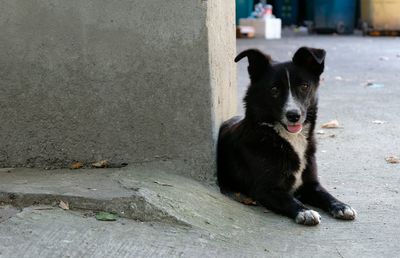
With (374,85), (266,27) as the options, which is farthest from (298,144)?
(266,27)

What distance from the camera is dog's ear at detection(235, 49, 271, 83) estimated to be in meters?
4.40

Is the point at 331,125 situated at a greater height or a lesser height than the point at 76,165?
lesser

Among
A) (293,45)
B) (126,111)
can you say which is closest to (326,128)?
(126,111)

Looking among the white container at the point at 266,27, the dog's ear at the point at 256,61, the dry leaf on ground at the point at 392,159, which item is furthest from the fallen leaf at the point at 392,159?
the white container at the point at 266,27

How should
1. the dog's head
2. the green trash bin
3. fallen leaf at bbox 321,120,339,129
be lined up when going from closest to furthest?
the dog's head < fallen leaf at bbox 321,120,339,129 < the green trash bin

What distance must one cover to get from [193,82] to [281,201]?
0.93 meters

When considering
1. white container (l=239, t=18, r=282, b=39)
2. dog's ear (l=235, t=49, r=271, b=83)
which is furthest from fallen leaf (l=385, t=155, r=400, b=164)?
white container (l=239, t=18, r=282, b=39)

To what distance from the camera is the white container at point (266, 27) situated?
732 inches

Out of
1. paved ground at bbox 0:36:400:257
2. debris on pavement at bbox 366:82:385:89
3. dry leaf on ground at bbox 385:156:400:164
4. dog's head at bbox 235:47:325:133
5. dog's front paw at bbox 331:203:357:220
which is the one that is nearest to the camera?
paved ground at bbox 0:36:400:257

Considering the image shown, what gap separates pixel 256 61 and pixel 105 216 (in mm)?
1461

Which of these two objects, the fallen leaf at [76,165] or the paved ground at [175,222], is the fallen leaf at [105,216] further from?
the fallen leaf at [76,165]

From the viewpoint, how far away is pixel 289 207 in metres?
4.12

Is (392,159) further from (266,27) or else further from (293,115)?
(266,27)

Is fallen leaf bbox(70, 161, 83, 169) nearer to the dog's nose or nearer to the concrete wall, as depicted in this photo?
the concrete wall
